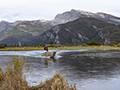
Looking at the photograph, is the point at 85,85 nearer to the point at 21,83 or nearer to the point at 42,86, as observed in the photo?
the point at 42,86

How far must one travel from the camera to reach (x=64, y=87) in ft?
22.6

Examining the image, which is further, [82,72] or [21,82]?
[82,72]

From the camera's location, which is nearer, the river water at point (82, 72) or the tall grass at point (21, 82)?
the tall grass at point (21, 82)

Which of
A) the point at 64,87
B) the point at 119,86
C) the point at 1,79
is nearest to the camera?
the point at 64,87

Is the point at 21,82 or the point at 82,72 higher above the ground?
the point at 21,82

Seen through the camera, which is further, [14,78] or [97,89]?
[97,89]

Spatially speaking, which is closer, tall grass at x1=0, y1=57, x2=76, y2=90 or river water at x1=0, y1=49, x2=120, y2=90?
tall grass at x1=0, y1=57, x2=76, y2=90

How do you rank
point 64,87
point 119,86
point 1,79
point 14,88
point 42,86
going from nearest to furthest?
point 64,87 < point 14,88 < point 42,86 < point 1,79 < point 119,86

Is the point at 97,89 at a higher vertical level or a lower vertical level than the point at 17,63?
lower

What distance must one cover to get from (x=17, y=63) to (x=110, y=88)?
562cm

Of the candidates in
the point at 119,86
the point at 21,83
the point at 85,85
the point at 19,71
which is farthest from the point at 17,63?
the point at 119,86

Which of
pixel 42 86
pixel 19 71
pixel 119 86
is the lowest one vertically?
pixel 119 86

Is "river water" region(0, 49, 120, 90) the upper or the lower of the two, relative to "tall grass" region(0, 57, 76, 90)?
lower

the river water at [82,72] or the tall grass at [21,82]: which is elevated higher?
the tall grass at [21,82]
